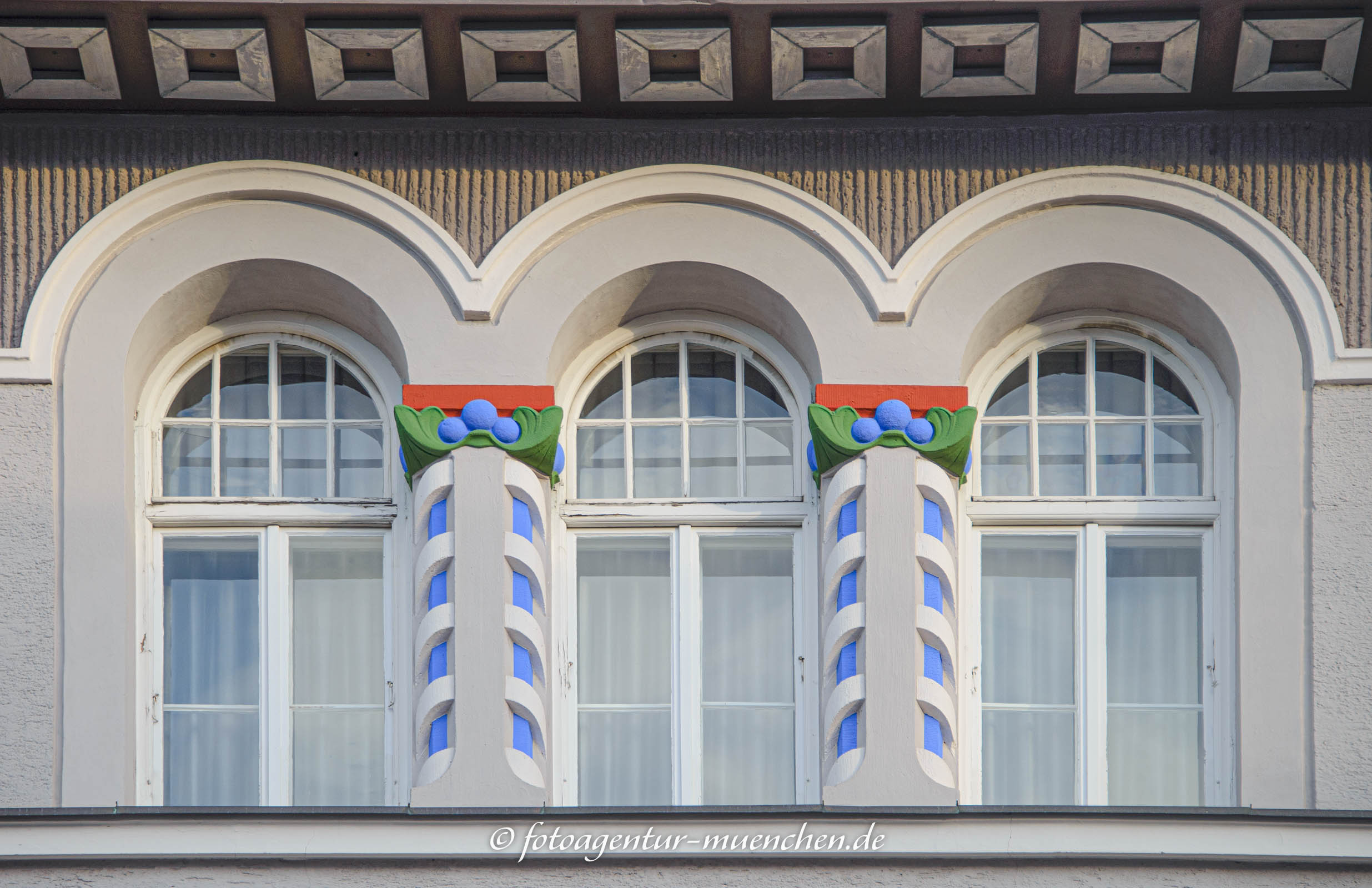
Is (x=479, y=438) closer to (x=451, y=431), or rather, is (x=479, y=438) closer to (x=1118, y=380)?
(x=451, y=431)

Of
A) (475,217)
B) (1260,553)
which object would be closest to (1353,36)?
(1260,553)

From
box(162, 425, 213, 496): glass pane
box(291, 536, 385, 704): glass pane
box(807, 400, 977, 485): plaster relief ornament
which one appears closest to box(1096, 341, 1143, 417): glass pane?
box(807, 400, 977, 485): plaster relief ornament

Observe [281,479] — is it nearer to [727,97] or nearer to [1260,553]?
[727,97]

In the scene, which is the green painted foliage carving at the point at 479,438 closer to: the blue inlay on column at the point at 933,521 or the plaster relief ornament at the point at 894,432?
the plaster relief ornament at the point at 894,432

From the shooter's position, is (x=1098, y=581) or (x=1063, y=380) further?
(x=1063, y=380)

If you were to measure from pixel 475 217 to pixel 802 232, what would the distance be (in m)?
1.44

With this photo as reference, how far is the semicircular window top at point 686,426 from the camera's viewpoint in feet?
28.6

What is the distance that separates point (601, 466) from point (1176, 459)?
2580 mm

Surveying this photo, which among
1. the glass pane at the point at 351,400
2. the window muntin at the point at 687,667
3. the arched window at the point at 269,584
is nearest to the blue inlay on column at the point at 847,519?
the window muntin at the point at 687,667

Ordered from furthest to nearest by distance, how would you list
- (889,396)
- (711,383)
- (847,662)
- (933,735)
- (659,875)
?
1. (711,383)
2. (889,396)
3. (847,662)
4. (933,735)
5. (659,875)

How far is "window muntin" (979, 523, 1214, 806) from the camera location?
838 cm

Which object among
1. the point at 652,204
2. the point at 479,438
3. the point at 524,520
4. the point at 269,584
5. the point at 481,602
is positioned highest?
the point at 652,204

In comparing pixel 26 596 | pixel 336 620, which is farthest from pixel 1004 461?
pixel 26 596

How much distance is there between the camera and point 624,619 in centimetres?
859
